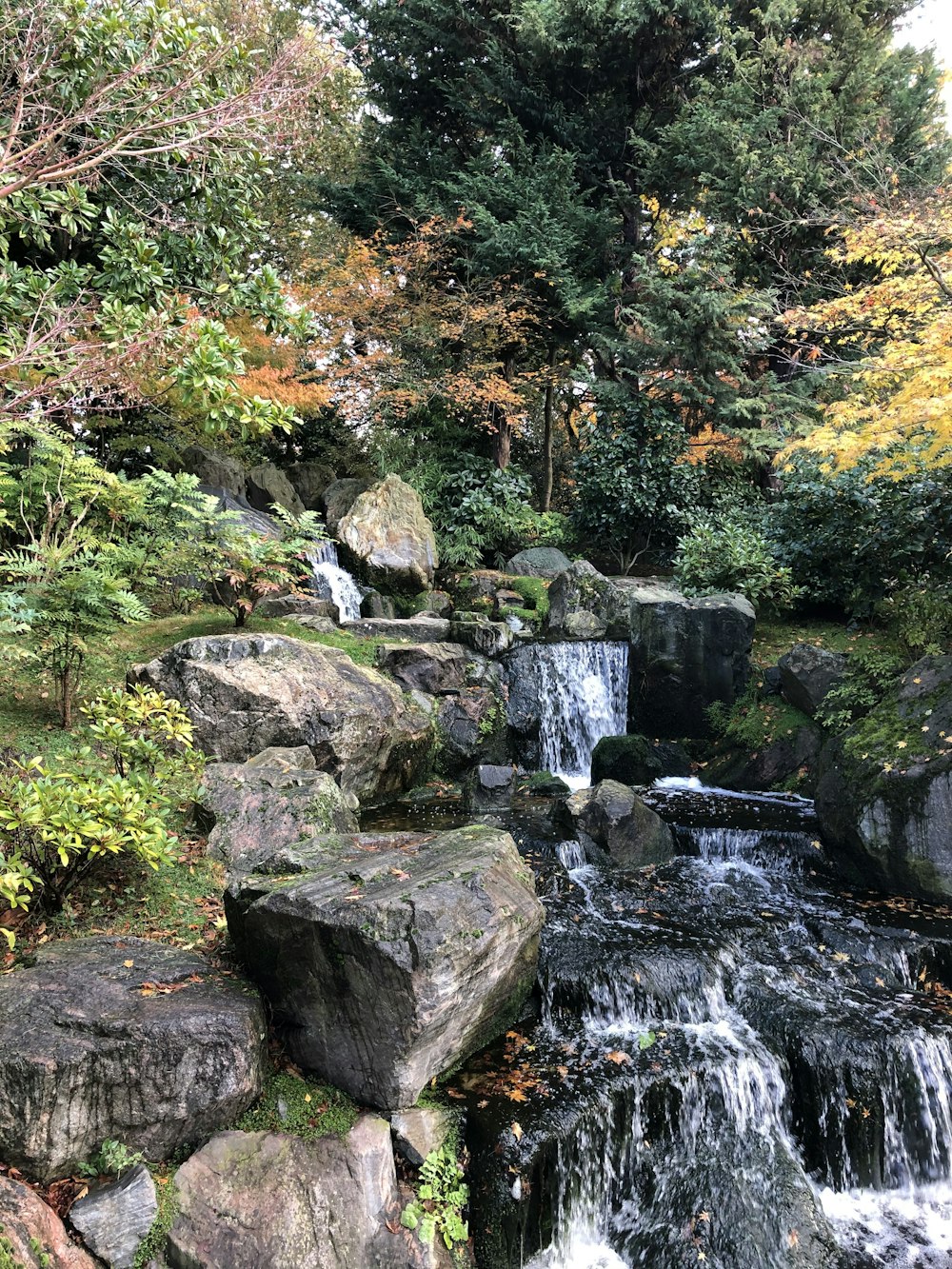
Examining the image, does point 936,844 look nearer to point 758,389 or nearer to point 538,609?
point 538,609

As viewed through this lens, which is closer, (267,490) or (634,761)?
(634,761)

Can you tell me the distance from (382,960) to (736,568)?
9.67 m

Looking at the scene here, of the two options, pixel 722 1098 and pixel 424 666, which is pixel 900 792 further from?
pixel 424 666

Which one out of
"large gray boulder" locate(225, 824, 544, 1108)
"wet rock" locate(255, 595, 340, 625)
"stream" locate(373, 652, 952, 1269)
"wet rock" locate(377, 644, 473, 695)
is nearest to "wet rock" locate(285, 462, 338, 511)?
"wet rock" locate(255, 595, 340, 625)

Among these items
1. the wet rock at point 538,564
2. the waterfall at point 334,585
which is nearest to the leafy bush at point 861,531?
the wet rock at point 538,564

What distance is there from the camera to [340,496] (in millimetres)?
16750

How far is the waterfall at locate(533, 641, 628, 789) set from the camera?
1091 centimetres

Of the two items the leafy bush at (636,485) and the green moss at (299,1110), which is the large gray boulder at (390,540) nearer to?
the leafy bush at (636,485)

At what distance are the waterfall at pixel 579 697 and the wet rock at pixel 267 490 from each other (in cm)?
820

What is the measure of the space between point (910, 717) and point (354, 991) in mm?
6089

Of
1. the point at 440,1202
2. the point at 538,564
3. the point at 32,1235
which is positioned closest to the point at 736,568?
the point at 538,564

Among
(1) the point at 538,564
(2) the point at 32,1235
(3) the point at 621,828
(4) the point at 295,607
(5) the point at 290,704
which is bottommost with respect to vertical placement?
(2) the point at 32,1235

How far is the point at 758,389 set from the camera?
14.7m

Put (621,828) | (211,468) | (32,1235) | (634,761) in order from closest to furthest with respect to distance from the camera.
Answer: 1. (32,1235)
2. (621,828)
3. (634,761)
4. (211,468)
